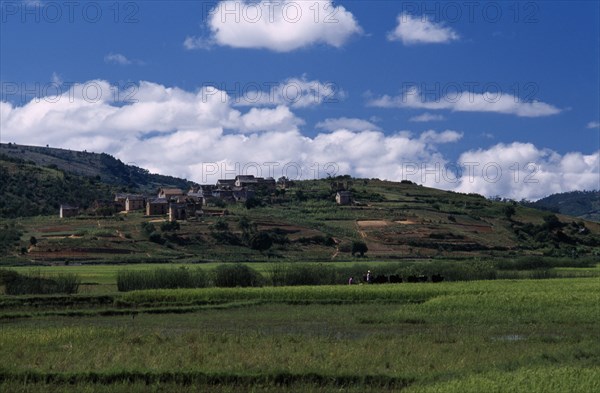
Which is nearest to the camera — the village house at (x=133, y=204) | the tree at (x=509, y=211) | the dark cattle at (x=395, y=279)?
the dark cattle at (x=395, y=279)

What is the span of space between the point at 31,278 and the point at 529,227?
88727 millimetres

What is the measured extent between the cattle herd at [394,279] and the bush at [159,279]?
11590mm

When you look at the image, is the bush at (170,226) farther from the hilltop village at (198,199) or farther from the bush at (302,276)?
the bush at (302,276)

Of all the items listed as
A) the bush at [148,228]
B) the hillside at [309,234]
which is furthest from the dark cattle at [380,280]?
the bush at [148,228]

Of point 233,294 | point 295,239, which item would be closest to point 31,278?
point 233,294

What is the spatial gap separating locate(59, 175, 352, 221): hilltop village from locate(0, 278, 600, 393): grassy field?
72.9 meters

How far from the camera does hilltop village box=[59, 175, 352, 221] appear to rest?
126750mm

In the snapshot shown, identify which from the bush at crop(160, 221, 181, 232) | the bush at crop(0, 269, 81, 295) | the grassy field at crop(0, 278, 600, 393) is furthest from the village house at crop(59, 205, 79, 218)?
the grassy field at crop(0, 278, 600, 393)

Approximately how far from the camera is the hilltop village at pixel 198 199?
4990 inches

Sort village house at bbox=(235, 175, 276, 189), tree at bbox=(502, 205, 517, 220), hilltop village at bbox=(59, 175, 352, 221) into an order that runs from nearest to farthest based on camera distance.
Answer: hilltop village at bbox=(59, 175, 352, 221), tree at bbox=(502, 205, 517, 220), village house at bbox=(235, 175, 276, 189)

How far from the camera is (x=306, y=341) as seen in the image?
27.9 meters

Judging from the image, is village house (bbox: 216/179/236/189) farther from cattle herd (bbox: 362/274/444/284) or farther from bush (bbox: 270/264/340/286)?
bush (bbox: 270/264/340/286)

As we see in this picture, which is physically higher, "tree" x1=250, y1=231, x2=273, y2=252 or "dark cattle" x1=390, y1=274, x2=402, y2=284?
"tree" x1=250, y1=231, x2=273, y2=252

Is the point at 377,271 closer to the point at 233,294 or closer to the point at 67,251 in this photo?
the point at 233,294
